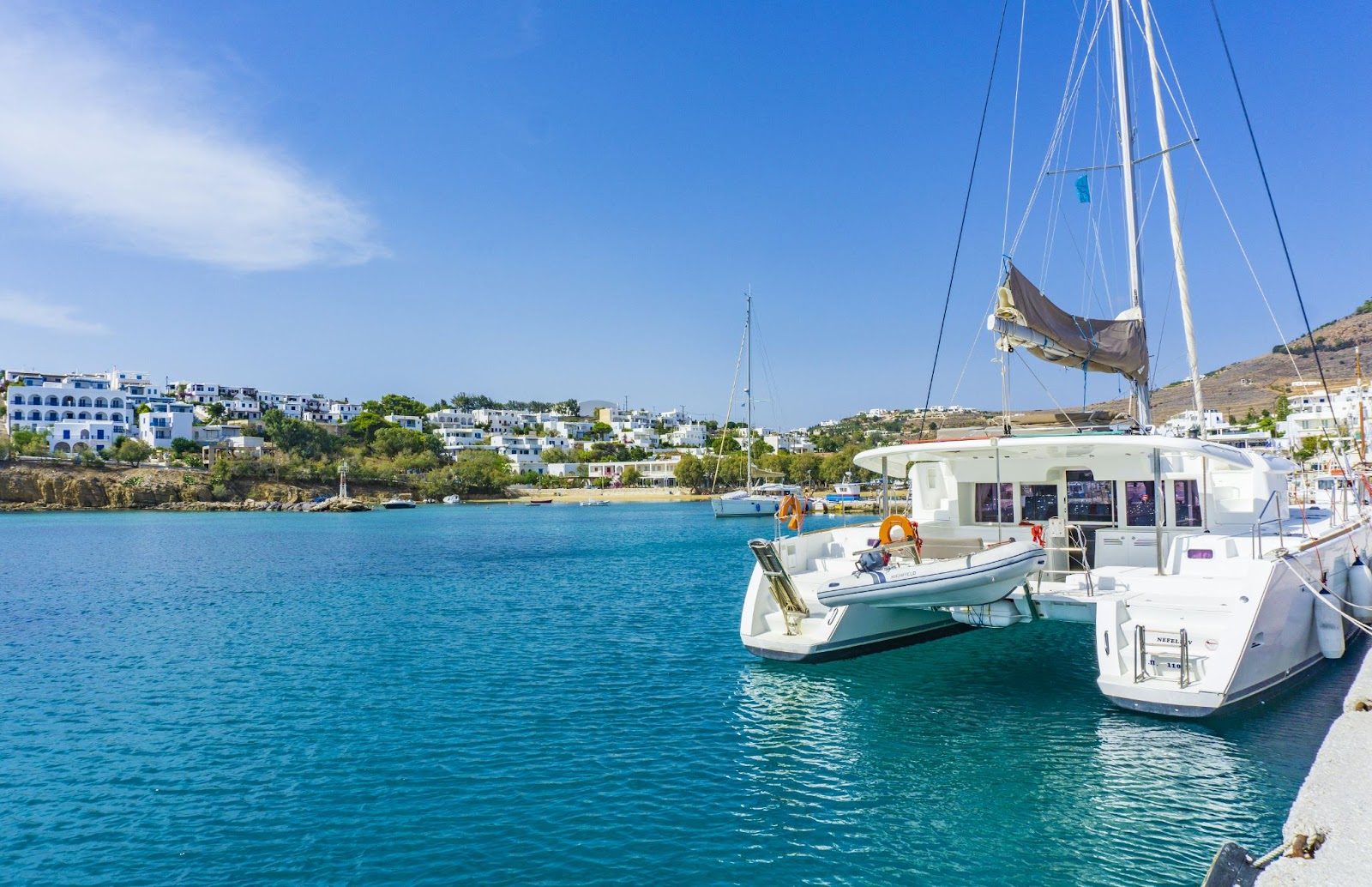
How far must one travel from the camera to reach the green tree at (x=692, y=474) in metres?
112

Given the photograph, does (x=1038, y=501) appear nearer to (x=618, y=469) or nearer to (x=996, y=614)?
(x=996, y=614)

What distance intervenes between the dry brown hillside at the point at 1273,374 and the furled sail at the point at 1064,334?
77.3 m

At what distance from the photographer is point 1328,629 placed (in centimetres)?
1145

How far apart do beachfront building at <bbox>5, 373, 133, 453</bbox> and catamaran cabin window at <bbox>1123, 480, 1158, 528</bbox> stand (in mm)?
123303

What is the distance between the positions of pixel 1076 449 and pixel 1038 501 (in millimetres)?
2573

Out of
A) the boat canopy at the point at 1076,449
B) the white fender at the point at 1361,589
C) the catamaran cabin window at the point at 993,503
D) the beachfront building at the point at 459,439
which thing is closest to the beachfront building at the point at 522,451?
the beachfront building at the point at 459,439

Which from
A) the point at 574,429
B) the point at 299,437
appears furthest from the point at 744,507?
the point at 574,429

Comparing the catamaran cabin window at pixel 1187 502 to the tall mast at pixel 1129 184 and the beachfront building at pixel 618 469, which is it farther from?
the beachfront building at pixel 618 469

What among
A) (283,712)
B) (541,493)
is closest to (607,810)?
(283,712)

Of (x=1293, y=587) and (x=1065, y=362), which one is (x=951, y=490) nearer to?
(x=1065, y=362)

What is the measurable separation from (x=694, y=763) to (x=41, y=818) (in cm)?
672

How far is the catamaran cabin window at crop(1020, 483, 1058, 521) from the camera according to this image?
14374 millimetres

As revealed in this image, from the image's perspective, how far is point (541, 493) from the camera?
384ft

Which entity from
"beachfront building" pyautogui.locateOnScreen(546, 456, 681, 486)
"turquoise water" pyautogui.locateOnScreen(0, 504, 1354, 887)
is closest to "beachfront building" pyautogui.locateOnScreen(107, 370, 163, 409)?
"beachfront building" pyautogui.locateOnScreen(546, 456, 681, 486)
